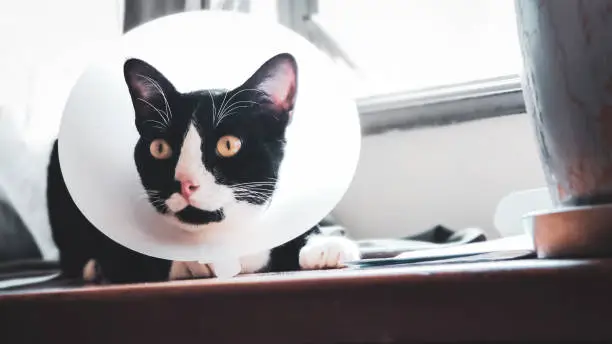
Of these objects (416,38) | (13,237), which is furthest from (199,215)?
(416,38)

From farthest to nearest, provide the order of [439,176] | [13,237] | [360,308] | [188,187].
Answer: [439,176] < [13,237] < [188,187] < [360,308]

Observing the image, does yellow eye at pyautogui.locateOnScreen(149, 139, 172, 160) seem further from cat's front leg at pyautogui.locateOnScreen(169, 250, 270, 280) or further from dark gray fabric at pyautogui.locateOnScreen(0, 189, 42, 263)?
dark gray fabric at pyautogui.locateOnScreen(0, 189, 42, 263)

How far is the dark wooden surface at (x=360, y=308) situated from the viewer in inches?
14.8

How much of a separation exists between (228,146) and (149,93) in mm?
104

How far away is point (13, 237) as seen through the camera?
1.02 metres

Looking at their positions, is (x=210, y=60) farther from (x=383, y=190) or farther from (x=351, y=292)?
(x=383, y=190)

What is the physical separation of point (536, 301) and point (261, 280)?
0.62ft

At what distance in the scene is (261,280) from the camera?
0.45 meters

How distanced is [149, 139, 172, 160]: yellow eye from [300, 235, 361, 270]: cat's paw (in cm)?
18

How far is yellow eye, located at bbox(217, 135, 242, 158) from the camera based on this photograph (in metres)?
0.64

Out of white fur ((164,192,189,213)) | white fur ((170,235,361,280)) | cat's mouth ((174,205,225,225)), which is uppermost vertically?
white fur ((164,192,189,213))

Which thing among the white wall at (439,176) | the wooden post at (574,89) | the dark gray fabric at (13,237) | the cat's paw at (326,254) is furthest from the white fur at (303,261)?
the white wall at (439,176)

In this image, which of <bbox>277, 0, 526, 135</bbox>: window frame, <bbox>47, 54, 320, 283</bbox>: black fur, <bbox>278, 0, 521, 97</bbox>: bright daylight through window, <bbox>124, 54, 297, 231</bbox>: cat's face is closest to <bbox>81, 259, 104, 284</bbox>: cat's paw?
<bbox>47, 54, 320, 283</bbox>: black fur

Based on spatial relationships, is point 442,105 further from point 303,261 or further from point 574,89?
Result: point 574,89
